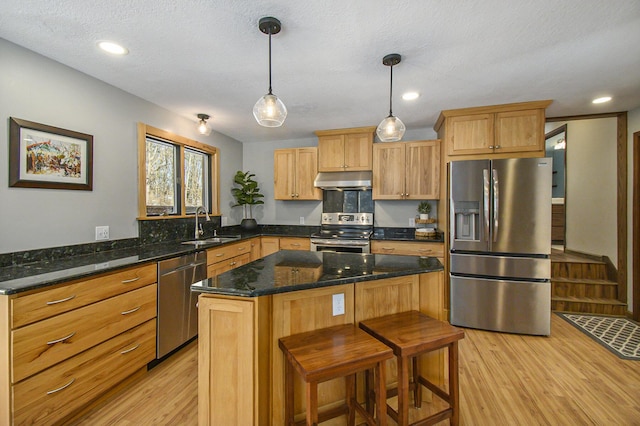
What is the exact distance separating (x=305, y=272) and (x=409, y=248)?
7.12 feet

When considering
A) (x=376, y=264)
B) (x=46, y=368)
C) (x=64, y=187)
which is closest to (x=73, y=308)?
(x=46, y=368)

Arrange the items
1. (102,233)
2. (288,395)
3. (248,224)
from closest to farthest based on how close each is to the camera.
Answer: (288,395) → (102,233) → (248,224)

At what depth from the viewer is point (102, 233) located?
249cm

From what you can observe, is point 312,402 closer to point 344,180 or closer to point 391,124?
point 391,124

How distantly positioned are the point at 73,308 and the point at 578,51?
3.78 meters

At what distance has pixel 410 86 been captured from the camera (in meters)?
2.62

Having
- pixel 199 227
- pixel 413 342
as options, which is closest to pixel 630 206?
pixel 413 342

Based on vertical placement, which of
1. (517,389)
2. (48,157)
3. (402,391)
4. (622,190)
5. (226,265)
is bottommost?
(517,389)

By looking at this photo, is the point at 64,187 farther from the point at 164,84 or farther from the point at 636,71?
the point at 636,71

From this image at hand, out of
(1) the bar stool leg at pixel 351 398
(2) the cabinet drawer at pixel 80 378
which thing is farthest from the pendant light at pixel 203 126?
(1) the bar stool leg at pixel 351 398

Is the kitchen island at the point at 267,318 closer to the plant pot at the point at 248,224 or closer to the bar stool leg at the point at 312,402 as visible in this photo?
the bar stool leg at the point at 312,402

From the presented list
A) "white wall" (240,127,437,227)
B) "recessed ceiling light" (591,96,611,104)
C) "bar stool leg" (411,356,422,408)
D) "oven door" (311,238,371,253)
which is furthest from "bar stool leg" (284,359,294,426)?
"recessed ceiling light" (591,96,611,104)

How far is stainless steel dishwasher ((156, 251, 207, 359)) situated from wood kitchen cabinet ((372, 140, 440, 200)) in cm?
248

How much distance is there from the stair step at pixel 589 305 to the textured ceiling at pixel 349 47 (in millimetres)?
2302
